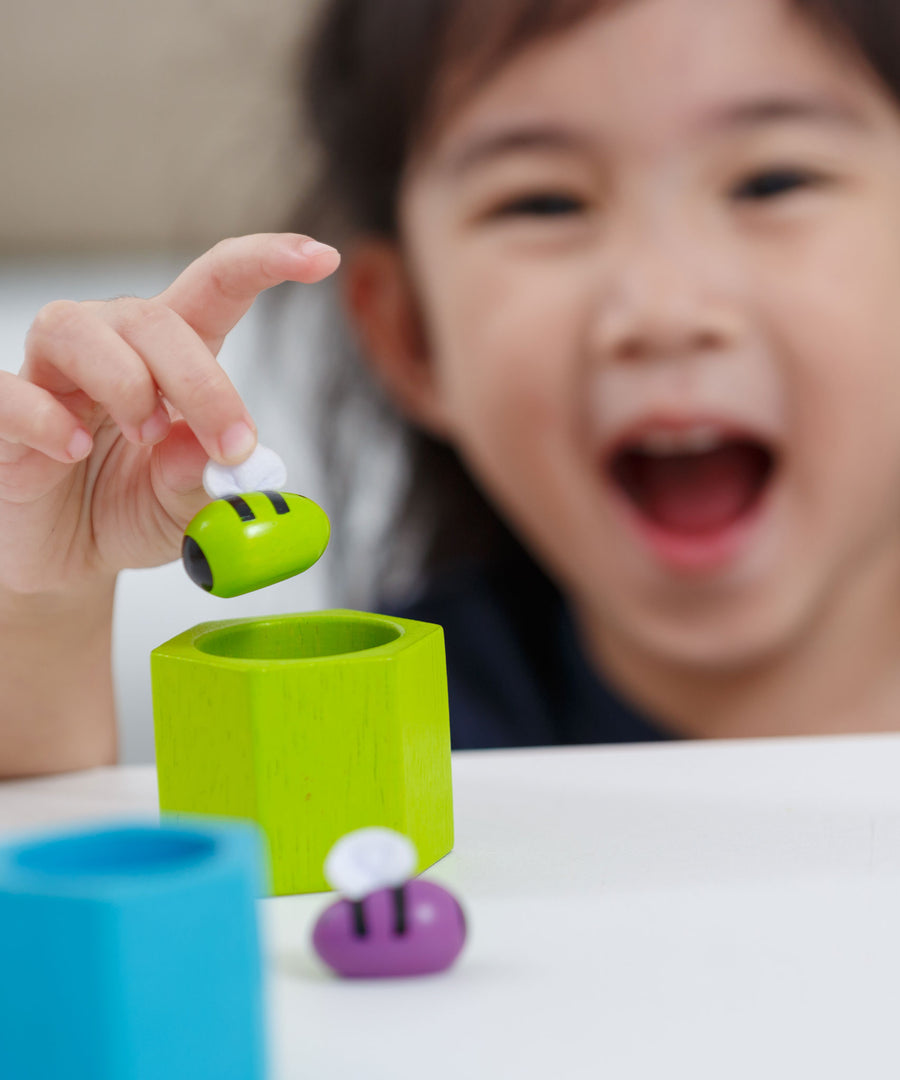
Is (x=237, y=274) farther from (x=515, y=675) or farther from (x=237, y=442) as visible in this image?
(x=515, y=675)

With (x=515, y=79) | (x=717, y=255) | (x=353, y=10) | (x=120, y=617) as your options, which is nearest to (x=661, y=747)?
(x=717, y=255)

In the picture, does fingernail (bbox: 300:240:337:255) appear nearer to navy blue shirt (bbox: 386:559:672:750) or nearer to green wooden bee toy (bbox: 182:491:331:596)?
green wooden bee toy (bbox: 182:491:331:596)

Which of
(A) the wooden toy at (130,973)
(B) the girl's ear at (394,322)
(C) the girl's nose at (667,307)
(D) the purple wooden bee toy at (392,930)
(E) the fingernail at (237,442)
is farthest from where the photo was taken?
(B) the girl's ear at (394,322)

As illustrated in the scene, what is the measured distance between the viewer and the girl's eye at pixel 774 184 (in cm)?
104

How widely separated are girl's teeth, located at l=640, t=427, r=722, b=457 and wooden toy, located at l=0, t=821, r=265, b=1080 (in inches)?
31.8

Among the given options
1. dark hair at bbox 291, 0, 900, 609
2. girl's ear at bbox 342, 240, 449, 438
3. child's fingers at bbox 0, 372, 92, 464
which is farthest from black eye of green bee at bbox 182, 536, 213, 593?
girl's ear at bbox 342, 240, 449, 438

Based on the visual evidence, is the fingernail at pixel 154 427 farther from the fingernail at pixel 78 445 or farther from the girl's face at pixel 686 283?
the girl's face at pixel 686 283

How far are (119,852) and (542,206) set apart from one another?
844mm

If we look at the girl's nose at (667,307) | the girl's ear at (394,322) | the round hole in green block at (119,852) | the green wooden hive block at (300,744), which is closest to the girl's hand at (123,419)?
the green wooden hive block at (300,744)

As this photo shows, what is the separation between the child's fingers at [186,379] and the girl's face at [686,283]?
0.53m

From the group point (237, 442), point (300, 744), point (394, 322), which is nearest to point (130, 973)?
point (300, 744)

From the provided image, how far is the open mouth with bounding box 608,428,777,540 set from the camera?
1.16 m

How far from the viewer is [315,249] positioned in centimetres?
55

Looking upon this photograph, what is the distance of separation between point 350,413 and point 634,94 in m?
0.66
